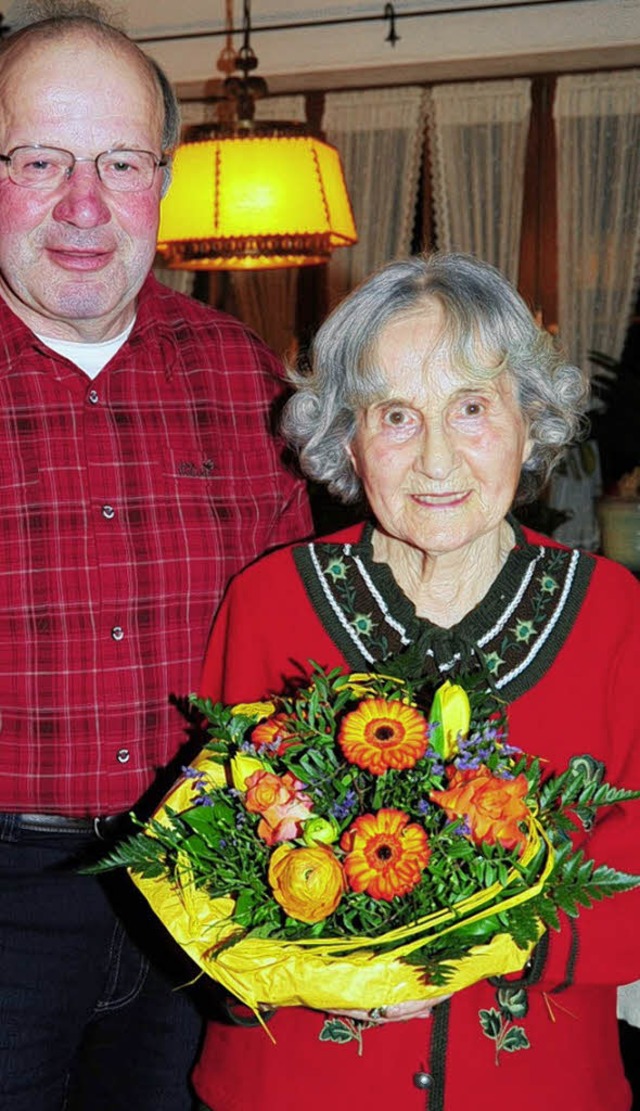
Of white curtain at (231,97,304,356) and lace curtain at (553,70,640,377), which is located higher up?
lace curtain at (553,70,640,377)

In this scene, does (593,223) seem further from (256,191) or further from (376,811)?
(376,811)

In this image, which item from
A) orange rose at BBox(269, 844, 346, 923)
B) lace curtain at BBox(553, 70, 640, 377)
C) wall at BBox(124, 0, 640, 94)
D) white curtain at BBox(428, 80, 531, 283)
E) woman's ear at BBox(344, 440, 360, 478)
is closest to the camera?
orange rose at BBox(269, 844, 346, 923)

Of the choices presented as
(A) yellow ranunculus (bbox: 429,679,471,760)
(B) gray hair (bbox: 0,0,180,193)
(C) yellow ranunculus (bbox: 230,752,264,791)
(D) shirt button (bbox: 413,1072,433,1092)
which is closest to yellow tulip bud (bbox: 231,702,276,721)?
(C) yellow ranunculus (bbox: 230,752,264,791)

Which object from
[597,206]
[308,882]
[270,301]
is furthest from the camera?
[270,301]

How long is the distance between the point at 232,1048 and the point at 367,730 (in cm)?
59

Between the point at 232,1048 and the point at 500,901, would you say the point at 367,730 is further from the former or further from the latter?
the point at 232,1048

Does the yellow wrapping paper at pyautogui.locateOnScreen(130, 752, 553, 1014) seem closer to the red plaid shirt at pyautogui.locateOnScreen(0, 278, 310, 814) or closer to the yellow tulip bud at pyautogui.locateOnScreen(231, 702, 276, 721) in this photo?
the yellow tulip bud at pyautogui.locateOnScreen(231, 702, 276, 721)

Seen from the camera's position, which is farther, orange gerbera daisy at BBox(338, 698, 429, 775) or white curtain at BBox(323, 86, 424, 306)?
white curtain at BBox(323, 86, 424, 306)

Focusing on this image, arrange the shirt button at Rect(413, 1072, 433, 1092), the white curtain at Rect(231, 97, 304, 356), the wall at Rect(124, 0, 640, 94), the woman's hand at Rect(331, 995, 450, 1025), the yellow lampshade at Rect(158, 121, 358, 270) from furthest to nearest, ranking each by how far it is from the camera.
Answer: the white curtain at Rect(231, 97, 304, 356), the wall at Rect(124, 0, 640, 94), the yellow lampshade at Rect(158, 121, 358, 270), the shirt button at Rect(413, 1072, 433, 1092), the woman's hand at Rect(331, 995, 450, 1025)

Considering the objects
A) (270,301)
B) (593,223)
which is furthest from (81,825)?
(270,301)

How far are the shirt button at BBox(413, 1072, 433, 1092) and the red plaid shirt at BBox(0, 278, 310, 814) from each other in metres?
0.55

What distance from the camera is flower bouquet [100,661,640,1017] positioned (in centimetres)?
138

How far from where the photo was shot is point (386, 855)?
1365 millimetres

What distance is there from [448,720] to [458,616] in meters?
0.36
